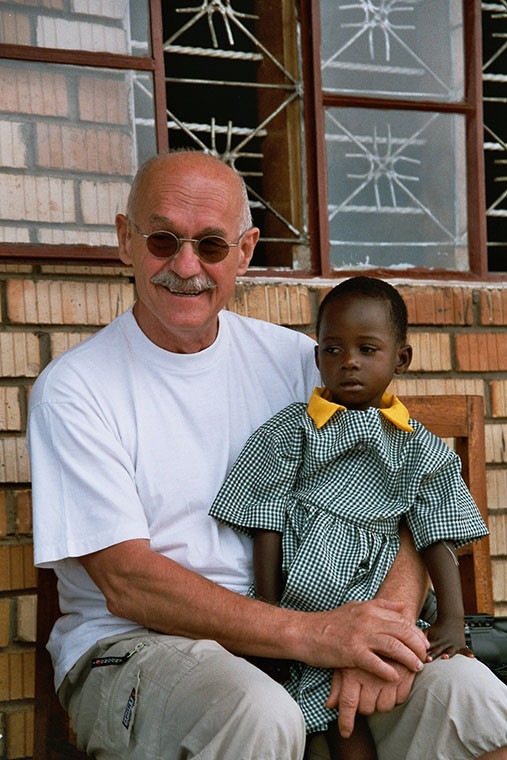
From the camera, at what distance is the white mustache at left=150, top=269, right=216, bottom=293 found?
2738 mm

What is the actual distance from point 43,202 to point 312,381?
107cm

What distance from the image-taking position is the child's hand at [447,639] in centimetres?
246

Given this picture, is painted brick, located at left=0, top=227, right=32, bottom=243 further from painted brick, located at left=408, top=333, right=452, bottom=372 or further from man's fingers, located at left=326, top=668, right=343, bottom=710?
man's fingers, located at left=326, top=668, right=343, bottom=710

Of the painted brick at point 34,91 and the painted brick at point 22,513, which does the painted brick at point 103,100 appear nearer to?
the painted brick at point 34,91

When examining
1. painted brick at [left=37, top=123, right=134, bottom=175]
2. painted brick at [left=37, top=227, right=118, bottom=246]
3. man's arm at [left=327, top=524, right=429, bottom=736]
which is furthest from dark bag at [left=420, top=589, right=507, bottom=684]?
painted brick at [left=37, top=123, right=134, bottom=175]

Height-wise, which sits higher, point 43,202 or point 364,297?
point 43,202

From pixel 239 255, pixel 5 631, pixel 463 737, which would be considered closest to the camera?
pixel 463 737

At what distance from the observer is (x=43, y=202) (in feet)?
11.0

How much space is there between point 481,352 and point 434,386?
226mm

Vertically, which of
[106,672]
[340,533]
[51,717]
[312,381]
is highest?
[312,381]

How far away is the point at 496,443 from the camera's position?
12.6ft

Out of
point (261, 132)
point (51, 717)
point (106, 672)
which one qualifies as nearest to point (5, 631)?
point (51, 717)

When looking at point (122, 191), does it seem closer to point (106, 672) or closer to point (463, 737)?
point (106, 672)

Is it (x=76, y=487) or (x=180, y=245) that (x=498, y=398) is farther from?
(x=76, y=487)
